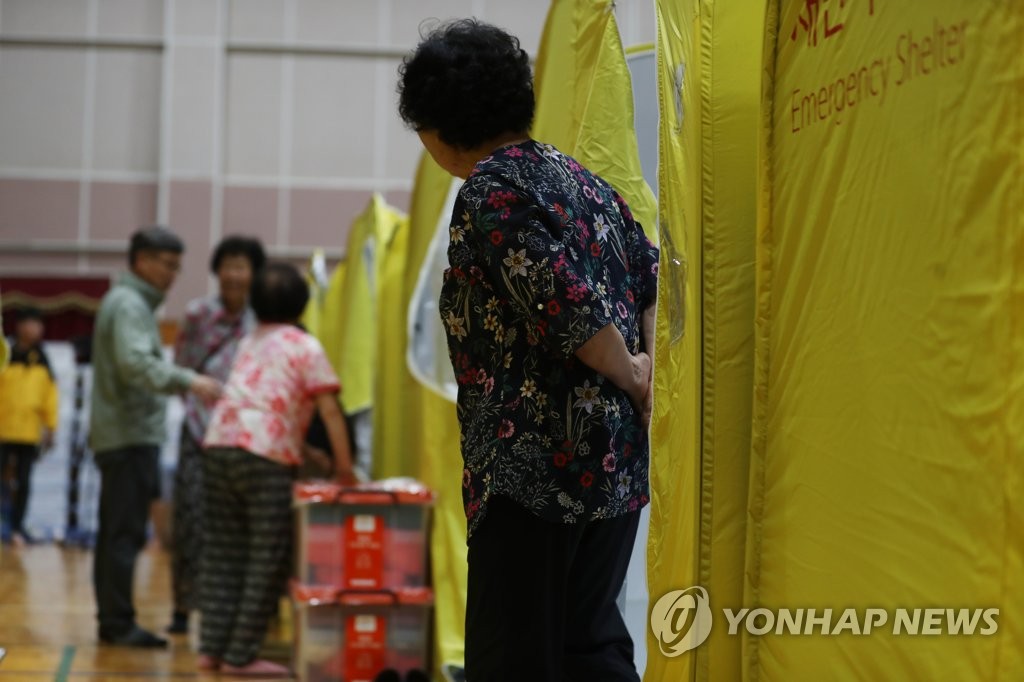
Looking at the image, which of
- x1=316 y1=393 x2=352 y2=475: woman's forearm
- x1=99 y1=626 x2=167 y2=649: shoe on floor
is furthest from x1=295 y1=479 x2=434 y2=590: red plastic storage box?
x1=99 y1=626 x2=167 y2=649: shoe on floor

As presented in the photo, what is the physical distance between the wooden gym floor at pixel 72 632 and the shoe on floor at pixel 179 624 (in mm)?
43

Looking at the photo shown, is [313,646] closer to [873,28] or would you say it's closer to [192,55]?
[873,28]

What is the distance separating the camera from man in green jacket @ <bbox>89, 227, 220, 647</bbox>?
4.64m

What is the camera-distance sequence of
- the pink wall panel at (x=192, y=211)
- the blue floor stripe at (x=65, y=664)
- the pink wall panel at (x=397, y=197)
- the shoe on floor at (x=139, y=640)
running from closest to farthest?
the blue floor stripe at (x=65, y=664)
the shoe on floor at (x=139, y=640)
the pink wall panel at (x=192, y=211)
the pink wall panel at (x=397, y=197)

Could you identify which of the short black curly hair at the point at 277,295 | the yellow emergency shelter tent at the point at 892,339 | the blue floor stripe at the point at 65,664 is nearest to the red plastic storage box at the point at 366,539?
the short black curly hair at the point at 277,295

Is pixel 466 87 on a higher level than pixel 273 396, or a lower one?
higher

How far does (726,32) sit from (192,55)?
11075 millimetres

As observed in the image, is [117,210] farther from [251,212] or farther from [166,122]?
[251,212]

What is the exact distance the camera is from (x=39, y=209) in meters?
12.3

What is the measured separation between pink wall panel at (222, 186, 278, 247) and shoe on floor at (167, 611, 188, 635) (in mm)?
7534

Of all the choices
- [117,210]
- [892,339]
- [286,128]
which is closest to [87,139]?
[117,210]

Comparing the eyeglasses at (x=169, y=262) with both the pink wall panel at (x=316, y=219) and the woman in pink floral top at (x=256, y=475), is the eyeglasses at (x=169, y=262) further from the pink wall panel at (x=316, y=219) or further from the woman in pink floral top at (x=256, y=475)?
the pink wall panel at (x=316, y=219)

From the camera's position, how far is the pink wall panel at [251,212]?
40.4ft

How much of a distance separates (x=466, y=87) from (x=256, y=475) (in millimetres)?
2288
